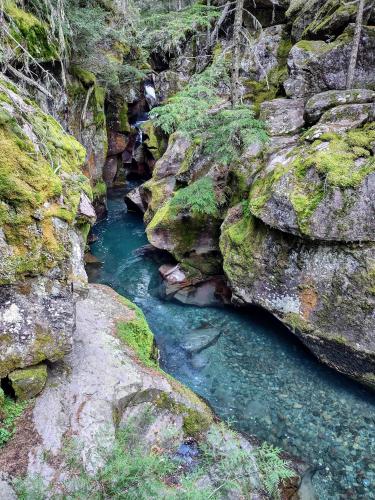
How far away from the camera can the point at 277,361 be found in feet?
33.1

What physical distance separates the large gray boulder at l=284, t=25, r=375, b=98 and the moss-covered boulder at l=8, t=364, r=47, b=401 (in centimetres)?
1409

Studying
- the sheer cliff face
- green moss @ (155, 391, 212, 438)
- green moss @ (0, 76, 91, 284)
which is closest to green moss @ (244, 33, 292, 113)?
the sheer cliff face

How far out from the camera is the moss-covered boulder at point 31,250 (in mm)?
5738

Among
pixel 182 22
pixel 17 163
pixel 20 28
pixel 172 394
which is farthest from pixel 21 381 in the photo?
pixel 182 22

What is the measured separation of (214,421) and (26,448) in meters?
3.91

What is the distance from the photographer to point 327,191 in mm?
8805

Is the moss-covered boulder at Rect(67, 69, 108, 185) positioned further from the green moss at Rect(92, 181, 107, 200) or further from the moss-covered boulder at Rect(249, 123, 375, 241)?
the moss-covered boulder at Rect(249, 123, 375, 241)

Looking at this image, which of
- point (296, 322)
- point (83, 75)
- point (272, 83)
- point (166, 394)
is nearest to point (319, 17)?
point (272, 83)

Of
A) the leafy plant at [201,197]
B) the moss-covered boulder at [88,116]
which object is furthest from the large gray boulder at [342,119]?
the moss-covered boulder at [88,116]

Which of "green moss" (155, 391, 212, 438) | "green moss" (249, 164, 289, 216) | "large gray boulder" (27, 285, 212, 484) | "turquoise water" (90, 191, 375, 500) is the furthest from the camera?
"green moss" (249, 164, 289, 216)

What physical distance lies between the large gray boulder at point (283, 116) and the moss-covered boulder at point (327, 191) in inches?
101

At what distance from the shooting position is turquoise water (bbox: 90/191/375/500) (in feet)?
24.3

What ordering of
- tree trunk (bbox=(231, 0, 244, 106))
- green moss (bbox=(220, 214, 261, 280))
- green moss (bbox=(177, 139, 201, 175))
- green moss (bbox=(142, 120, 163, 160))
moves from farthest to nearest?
green moss (bbox=(142, 120, 163, 160)) → green moss (bbox=(177, 139, 201, 175)) → tree trunk (bbox=(231, 0, 244, 106)) → green moss (bbox=(220, 214, 261, 280))

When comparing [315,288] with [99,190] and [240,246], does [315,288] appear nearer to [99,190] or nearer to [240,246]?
[240,246]
